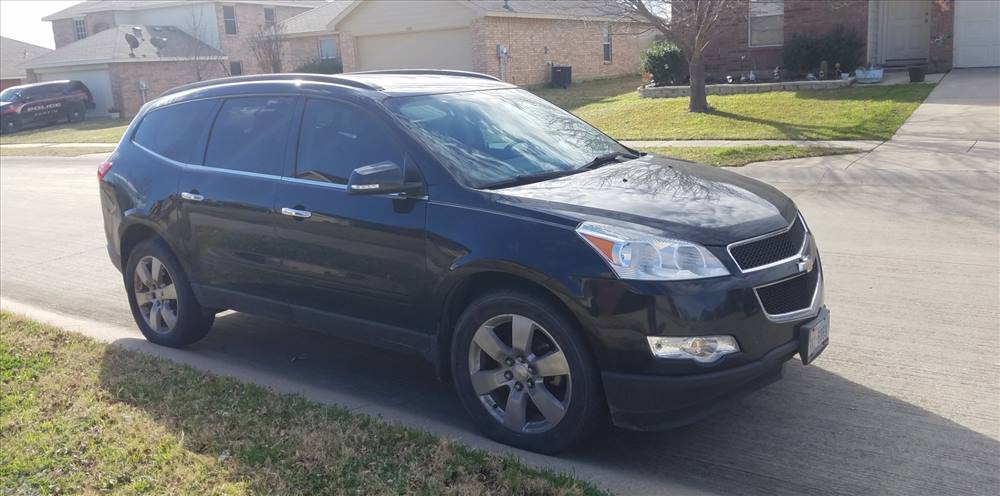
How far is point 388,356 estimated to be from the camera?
6.23 meters

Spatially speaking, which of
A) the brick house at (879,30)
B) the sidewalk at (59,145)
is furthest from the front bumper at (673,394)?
the sidewalk at (59,145)

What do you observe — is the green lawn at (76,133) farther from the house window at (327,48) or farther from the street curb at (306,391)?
the street curb at (306,391)

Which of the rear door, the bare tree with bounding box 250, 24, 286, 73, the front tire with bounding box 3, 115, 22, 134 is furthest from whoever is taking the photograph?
the front tire with bounding box 3, 115, 22, 134

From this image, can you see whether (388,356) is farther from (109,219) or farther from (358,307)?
(109,219)

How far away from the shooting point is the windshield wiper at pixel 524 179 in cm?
489

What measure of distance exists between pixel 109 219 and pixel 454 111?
10.1 ft

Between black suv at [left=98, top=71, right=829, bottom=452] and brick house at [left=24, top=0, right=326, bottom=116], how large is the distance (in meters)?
39.3

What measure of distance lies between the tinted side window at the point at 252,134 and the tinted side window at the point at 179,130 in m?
0.14

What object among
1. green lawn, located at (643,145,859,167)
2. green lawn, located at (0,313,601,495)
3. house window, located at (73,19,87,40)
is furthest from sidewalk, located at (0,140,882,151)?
house window, located at (73,19,87,40)

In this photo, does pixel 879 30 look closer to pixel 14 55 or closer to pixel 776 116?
pixel 776 116

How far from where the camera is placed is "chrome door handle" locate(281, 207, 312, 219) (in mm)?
5363

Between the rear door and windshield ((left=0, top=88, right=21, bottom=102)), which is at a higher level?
windshield ((left=0, top=88, right=21, bottom=102))

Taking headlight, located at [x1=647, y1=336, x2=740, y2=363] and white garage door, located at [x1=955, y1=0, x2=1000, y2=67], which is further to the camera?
white garage door, located at [x1=955, y1=0, x2=1000, y2=67]

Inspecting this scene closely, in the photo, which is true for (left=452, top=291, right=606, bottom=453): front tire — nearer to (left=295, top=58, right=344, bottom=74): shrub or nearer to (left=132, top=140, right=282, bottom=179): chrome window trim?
(left=132, top=140, right=282, bottom=179): chrome window trim
